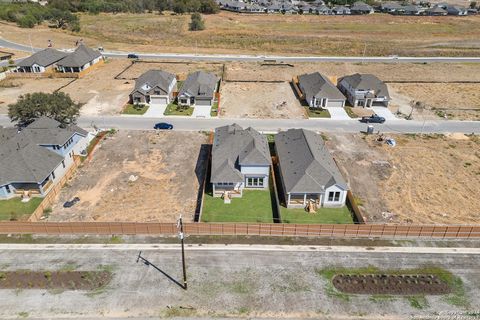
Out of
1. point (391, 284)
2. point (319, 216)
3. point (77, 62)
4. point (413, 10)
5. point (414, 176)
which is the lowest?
point (319, 216)

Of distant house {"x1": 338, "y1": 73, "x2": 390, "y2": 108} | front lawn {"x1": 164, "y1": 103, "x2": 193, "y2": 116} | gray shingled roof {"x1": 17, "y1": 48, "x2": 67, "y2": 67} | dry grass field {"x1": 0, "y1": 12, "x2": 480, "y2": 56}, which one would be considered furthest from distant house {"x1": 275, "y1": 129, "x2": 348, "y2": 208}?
dry grass field {"x1": 0, "y1": 12, "x2": 480, "y2": 56}

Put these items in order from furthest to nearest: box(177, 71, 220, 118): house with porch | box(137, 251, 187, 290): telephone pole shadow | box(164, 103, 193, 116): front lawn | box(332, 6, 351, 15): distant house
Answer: box(332, 6, 351, 15): distant house, box(177, 71, 220, 118): house with porch, box(164, 103, 193, 116): front lawn, box(137, 251, 187, 290): telephone pole shadow

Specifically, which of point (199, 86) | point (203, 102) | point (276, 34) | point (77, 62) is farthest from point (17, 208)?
point (276, 34)

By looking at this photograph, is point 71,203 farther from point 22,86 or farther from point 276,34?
point 276,34

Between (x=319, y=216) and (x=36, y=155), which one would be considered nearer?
(x=319, y=216)

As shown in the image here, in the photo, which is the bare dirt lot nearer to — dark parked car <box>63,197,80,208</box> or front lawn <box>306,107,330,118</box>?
dark parked car <box>63,197,80,208</box>

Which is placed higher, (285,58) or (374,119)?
(285,58)

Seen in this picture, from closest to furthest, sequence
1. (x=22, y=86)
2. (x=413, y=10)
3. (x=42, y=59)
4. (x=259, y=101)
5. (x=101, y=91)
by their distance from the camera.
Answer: (x=259, y=101), (x=101, y=91), (x=22, y=86), (x=42, y=59), (x=413, y=10)

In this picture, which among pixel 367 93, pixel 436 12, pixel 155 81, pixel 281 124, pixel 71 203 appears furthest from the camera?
pixel 436 12
